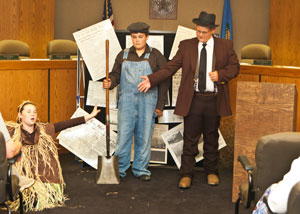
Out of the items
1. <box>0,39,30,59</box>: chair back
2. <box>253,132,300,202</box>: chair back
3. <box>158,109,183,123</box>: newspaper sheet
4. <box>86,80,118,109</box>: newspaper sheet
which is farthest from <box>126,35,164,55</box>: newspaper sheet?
<box>253,132,300,202</box>: chair back

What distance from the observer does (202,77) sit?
5.24 m

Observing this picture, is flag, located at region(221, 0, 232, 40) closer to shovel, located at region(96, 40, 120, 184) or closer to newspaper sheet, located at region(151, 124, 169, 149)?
newspaper sheet, located at region(151, 124, 169, 149)

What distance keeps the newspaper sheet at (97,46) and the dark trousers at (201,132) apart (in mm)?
1121

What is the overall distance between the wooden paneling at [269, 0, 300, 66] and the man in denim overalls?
13.4 ft

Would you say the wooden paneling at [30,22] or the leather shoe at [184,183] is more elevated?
the wooden paneling at [30,22]

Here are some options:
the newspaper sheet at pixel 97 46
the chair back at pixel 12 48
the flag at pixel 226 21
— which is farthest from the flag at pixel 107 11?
the newspaper sheet at pixel 97 46

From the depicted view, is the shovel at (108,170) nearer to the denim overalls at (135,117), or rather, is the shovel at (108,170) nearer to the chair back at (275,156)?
the denim overalls at (135,117)

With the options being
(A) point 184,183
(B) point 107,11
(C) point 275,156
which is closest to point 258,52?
(A) point 184,183

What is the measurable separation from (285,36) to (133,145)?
448 centimetres

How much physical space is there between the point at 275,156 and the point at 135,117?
2.40 metres

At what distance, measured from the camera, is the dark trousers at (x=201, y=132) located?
5281mm

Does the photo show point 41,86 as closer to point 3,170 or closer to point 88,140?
point 88,140

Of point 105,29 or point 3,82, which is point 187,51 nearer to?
point 105,29

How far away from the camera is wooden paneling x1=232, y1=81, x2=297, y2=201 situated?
4.41 meters
